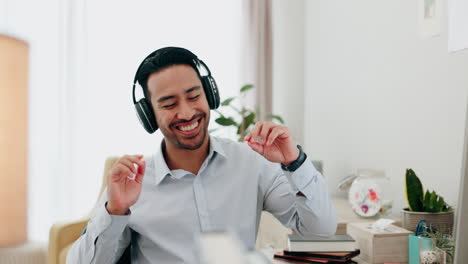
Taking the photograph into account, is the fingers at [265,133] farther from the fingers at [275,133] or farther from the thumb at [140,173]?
the thumb at [140,173]

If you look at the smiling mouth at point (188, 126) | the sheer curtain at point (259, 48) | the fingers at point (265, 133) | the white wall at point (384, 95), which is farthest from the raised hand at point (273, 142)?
the sheer curtain at point (259, 48)

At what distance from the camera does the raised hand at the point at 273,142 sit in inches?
38.8

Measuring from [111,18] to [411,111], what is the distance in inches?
79.9

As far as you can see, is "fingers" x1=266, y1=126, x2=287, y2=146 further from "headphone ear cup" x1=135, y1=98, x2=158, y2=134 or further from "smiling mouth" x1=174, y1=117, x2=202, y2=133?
"headphone ear cup" x1=135, y1=98, x2=158, y2=134

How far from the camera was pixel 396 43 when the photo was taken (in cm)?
180

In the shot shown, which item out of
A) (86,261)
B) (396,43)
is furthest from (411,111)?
(86,261)

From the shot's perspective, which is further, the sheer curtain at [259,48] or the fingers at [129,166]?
the sheer curtain at [259,48]

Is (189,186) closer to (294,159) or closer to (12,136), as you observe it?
(294,159)

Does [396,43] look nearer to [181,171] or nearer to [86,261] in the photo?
[181,171]

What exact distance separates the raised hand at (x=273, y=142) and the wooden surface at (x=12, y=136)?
1.99 meters

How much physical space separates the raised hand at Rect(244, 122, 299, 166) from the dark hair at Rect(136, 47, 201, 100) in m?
0.28

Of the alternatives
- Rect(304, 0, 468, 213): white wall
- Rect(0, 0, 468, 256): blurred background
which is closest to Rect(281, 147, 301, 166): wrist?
Rect(304, 0, 468, 213): white wall

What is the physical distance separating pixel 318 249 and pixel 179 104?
0.57m

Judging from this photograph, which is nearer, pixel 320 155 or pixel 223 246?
pixel 223 246
